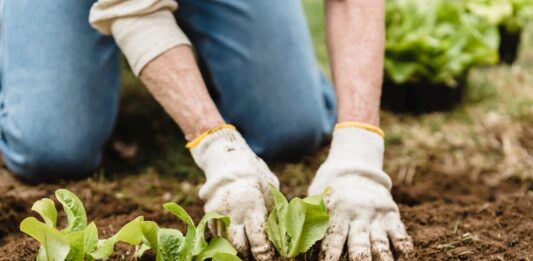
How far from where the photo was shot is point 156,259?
1536 millimetres

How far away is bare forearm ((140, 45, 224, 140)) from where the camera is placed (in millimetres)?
1765

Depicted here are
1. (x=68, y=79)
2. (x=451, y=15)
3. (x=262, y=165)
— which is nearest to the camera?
(x=262, y=165)

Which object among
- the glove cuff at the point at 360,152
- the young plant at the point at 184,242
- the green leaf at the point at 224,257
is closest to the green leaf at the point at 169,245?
the young plant at the point at 184,242

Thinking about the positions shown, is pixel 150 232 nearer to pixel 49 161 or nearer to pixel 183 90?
pixel 183 90

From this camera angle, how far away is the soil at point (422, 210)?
1.68 metres

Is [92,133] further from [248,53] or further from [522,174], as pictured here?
[522,174]

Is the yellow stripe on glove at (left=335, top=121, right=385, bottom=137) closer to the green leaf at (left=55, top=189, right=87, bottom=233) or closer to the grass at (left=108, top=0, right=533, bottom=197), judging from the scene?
the grass at (left=108, top=0, right=533, bottom=197)

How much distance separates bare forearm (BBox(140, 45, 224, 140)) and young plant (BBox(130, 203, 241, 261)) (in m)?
0.31

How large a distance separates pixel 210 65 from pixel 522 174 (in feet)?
3.73

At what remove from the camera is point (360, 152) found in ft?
5.68

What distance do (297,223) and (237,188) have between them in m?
0.16

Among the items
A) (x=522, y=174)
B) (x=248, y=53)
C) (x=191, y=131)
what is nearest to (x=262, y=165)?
(x=191, y=131)

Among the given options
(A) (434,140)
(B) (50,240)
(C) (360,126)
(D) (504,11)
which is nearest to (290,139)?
(A) (434,140)


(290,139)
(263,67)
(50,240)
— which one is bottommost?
(290,139)
